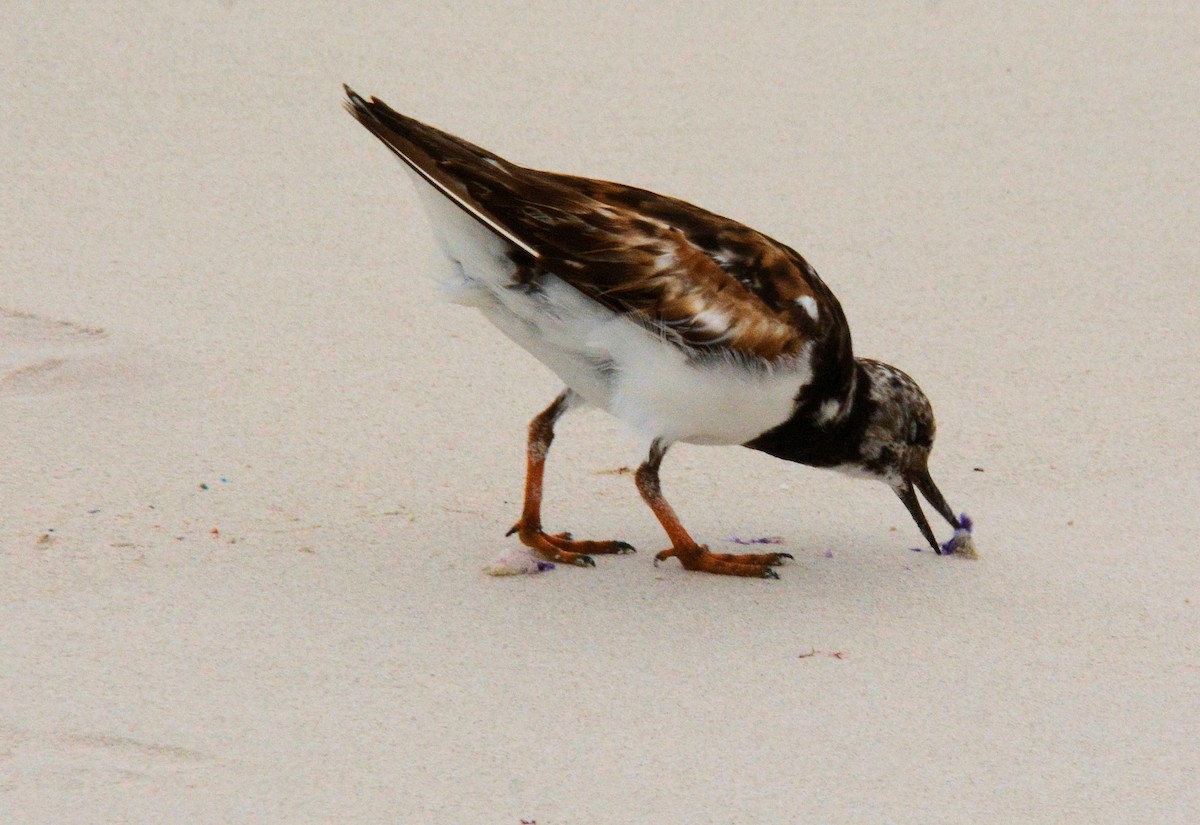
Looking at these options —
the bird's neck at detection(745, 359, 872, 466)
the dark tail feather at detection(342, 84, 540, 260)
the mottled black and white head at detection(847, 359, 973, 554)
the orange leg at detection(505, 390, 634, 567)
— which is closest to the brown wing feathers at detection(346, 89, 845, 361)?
the dark tail feather at detection(342, 84, 540, 260)

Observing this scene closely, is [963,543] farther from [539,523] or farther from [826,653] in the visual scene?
[539,523]

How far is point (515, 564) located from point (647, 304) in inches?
36.3

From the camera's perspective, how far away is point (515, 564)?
5086mm

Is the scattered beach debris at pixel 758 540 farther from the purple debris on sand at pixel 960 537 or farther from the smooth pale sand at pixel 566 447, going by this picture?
the purple debris on sand at pixel 960 537

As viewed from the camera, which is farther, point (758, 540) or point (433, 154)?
point (758, 540)

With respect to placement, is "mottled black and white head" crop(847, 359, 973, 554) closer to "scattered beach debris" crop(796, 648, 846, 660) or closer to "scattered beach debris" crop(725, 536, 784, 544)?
"scattered beach debris" crop(725, 536, 784, 544)

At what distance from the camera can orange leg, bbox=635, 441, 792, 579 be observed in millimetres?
5160

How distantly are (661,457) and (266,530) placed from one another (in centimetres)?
127

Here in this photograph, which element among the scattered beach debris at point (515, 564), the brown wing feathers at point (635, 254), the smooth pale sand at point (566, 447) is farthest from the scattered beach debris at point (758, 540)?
the brown wing feathers at point (635, 254)

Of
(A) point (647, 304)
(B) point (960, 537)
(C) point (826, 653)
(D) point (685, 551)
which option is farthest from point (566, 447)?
(C) point (826, 653)

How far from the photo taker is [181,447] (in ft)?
18.8

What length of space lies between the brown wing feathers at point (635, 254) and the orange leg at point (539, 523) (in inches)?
26.7

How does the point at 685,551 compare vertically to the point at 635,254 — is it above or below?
below

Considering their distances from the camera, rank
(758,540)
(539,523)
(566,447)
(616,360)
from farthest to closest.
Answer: (566,447), (758,540), (539,523), (616,360)
